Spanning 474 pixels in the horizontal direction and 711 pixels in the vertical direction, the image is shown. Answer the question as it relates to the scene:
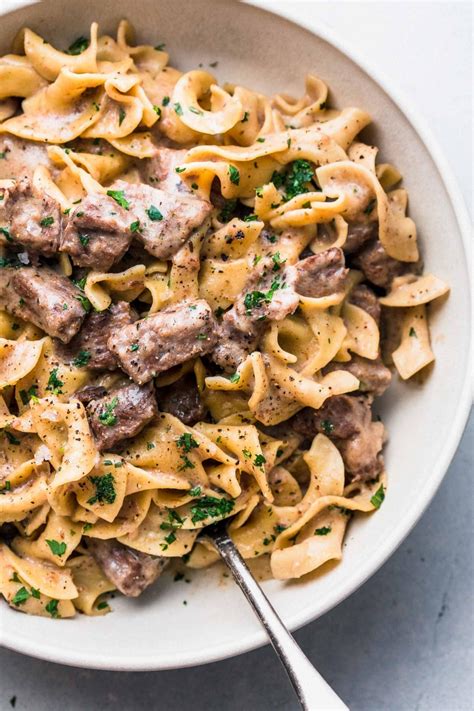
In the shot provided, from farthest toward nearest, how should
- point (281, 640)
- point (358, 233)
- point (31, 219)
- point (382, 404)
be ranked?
point (382, 404), point (358, 233), point (31, 219), point (281, 640)

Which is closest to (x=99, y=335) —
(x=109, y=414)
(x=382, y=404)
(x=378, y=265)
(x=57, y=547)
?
(x=109, y=414)

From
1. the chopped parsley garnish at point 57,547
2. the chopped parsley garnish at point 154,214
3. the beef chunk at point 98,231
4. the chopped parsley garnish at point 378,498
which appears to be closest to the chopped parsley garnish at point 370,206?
the chopped parsley garnish at point 154,214

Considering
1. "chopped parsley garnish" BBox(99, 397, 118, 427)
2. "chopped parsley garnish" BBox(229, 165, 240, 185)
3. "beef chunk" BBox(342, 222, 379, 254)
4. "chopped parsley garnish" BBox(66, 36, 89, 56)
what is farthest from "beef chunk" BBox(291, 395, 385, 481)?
"chopped parsley garnish" BBox(66, 36, 89, 56)

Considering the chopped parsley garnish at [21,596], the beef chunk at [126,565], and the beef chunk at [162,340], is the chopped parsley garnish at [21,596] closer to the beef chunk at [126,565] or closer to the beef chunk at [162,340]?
the beef chunk at [126,565]

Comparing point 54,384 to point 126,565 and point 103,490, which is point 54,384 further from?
point 126,565

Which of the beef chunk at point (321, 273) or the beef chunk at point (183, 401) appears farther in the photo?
the beef chunk at point (183, 401)

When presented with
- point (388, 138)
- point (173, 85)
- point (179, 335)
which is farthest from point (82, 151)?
point (388, 138)
